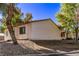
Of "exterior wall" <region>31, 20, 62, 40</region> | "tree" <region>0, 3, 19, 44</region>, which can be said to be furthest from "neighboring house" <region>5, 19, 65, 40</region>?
"tree" <region>0, 3, 19, 44</region>

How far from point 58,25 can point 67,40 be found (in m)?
0.37

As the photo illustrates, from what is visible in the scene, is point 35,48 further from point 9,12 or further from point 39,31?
point 9,12

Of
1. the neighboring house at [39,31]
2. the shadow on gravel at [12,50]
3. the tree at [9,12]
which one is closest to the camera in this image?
the shadow on gravel at [12,50]

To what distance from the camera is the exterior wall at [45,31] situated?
625 cm

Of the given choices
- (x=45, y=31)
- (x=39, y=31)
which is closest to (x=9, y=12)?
(x=39, y=31)

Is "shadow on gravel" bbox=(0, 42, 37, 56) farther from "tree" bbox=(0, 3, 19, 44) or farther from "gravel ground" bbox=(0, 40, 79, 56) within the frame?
"tree" bbox=(0, 3, 19, 44)

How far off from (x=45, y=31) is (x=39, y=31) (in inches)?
5.1

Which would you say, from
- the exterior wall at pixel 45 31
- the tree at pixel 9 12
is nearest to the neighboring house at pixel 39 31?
the exterior wall at pixel 45 31

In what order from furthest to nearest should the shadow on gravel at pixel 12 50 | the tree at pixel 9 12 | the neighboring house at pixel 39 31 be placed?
the neighboring house at pixel 39 31
the tree at pixel 9 12
the shadow on gravel at pixel 12 50

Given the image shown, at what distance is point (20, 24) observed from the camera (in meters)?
6.32

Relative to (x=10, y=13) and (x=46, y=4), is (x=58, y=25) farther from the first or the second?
(x=10, y=13)

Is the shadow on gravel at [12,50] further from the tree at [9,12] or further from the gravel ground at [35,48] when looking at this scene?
the tree at [9,12]

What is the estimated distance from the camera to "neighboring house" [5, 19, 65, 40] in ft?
20.5

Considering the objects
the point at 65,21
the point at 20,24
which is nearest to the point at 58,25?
the point at 65,21
